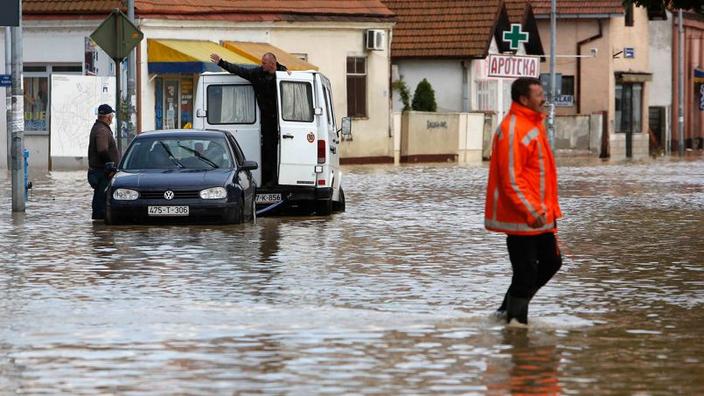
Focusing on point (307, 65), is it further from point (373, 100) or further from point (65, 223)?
point (65, 223)

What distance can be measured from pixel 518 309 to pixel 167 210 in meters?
10.6

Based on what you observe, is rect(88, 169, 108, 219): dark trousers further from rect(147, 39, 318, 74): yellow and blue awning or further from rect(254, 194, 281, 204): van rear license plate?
rect(147, 39, 318, 74): yellow and blue awning

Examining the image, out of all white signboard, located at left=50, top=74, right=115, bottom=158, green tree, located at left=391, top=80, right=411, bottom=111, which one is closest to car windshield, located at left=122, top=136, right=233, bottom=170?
white signboard, located at left=50, top=74, right=115, bottom=158

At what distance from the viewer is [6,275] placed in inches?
631

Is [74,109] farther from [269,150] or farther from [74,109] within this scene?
[269,150]

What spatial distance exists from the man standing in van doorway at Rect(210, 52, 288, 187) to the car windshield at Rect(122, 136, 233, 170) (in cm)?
186

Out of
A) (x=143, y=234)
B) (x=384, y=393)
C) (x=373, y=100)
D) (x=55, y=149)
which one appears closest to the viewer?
(x=384, y=393)

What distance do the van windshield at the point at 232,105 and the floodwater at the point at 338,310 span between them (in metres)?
1.73

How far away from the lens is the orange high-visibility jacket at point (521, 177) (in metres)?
11.8

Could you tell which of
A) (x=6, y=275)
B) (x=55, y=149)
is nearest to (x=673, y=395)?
(x=6, y=275)

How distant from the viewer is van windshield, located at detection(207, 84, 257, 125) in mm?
25656

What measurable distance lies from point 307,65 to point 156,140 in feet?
A: 95.8

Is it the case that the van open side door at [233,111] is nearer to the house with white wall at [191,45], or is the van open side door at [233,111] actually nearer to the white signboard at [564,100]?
the house with white wall at [191,45]

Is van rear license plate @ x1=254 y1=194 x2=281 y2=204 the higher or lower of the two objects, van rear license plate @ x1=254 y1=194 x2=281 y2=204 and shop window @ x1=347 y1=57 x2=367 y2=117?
the lower
